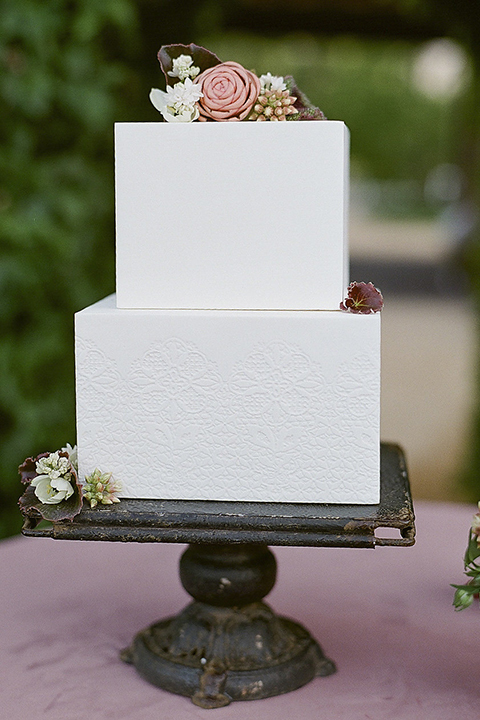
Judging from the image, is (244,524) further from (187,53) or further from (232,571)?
(187,53)

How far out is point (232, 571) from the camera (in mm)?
1589

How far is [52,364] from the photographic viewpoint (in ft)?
9.59

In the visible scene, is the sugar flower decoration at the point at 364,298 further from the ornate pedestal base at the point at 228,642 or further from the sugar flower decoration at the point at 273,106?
the ornate pedestal base at the point at 228,642

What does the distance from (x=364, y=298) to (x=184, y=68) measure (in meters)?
0.48

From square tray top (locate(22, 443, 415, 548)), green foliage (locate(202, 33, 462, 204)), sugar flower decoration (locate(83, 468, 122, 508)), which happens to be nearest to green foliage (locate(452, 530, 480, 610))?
square tray top (locate(22, 443, 415, 548))

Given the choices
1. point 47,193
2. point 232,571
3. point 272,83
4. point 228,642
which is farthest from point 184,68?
point 47,193

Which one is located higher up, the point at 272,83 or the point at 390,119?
the point at 390,119

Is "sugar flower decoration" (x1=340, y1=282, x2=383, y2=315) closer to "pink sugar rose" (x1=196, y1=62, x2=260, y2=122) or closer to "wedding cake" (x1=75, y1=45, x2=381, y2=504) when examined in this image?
"wedding cake" (x1=75, y1=45, x2=381, y2=504)

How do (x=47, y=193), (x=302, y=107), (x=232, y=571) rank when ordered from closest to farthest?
(x=302, y=107) < (x=232, y=571) < (x=47, y=193)

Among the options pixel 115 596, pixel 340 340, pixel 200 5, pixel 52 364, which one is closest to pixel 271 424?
pixel 340 340

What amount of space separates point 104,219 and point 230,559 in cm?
170

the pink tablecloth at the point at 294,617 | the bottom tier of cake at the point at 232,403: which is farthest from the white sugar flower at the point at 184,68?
the pink tablecloth at the point at 294,617

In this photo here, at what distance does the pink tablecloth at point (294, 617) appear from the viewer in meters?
1.51

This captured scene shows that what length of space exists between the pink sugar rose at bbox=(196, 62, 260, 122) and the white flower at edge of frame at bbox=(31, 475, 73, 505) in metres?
0.62
